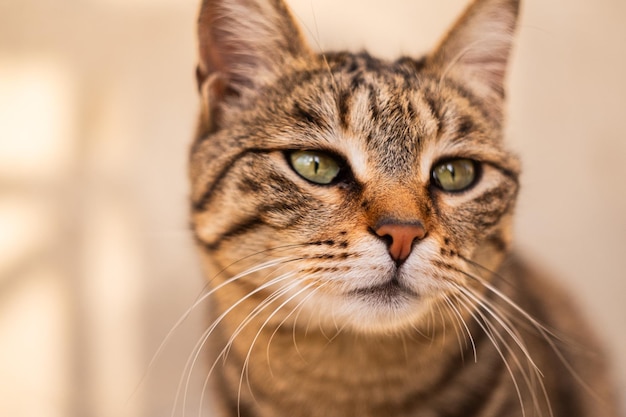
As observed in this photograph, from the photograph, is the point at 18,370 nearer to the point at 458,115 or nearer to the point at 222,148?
the point at 222,148

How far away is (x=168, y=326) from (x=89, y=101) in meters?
0.36

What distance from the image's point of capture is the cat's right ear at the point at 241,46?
0.81m

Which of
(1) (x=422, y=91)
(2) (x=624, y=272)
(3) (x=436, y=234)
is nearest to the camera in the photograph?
(3) (x=436, y=234)

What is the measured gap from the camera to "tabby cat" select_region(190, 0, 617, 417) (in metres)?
0.73

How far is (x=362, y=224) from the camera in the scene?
0.68 m

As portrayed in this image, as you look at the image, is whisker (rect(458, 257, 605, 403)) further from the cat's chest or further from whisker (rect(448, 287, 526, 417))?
the cat's chest

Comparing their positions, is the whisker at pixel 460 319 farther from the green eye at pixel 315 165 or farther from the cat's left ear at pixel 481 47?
the cat's left ear at pixel 481 47

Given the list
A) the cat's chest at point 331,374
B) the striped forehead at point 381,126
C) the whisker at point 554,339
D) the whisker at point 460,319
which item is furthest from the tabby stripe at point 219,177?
the whisker at point 554,339

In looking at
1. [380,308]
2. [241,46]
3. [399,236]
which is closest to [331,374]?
[380,308]

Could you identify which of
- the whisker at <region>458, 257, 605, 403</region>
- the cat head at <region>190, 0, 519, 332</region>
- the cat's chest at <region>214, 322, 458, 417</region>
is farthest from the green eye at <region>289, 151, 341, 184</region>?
the whisker at <region>458, 257, 605, 403</region>

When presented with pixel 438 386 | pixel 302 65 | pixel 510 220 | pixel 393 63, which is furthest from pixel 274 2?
pixel 438 386

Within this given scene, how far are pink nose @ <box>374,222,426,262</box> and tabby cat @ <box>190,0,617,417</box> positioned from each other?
23 millimetres

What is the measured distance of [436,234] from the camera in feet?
2.32

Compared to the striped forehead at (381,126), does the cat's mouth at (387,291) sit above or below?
below
